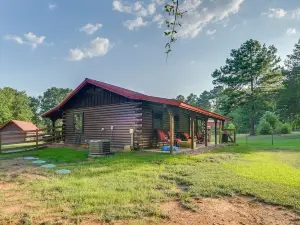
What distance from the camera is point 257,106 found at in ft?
100

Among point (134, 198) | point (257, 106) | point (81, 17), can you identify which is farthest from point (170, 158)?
point (257, 106)

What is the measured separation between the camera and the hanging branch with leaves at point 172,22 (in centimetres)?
274

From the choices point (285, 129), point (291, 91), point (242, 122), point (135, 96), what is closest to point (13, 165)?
point (135, 96)

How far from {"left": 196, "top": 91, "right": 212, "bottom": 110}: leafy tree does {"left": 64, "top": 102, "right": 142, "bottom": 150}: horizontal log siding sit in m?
57.9

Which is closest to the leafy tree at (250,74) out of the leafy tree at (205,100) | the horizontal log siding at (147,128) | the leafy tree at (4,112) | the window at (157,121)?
the window at (157,121)

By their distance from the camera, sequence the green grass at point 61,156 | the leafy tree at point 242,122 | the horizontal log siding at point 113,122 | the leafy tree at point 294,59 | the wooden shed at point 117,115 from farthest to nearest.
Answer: the leafy tree at point 242,122, the leafy tree at point 294,59, the horizontal log siding at point 113,122, the wooden shed at point 117,115, the green grass at point 61,156

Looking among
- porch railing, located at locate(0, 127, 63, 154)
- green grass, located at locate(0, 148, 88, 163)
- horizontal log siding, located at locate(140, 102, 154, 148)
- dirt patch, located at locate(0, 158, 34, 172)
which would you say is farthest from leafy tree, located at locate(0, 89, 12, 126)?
horizontal log siding, located at locate(140, 102, 154, 148)

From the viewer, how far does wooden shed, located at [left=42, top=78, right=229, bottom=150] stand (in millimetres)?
11094

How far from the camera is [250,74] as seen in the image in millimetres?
30000

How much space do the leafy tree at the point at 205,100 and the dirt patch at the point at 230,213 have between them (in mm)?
65605

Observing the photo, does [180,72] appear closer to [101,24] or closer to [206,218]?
[101,24]

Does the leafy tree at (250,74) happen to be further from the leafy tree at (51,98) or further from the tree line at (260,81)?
the leafy tree at (51,98)

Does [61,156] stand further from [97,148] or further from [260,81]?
[260,81]

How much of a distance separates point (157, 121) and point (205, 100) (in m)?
59.0
